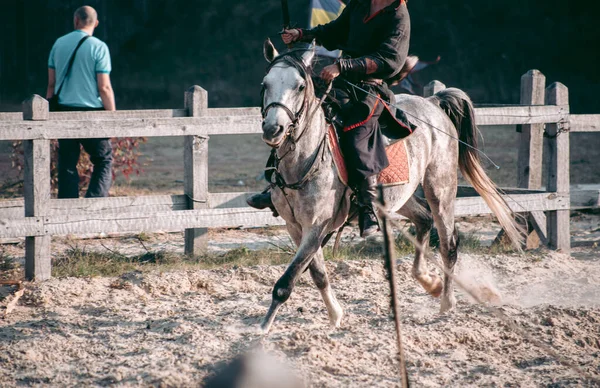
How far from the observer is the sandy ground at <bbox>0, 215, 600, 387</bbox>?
476 centimetres

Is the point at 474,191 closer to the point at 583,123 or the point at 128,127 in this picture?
the point at 583,123

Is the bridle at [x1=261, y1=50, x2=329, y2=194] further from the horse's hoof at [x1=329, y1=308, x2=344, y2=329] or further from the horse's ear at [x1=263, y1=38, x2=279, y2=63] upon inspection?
the horse's hoof at [x1=329, y1=308, x2=344, y2=329]

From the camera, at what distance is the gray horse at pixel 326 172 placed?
4.89 m

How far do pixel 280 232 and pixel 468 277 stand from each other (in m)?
2.88

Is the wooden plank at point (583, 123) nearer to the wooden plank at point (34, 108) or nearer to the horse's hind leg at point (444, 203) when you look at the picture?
the horse's hind leg at point (444, 203)

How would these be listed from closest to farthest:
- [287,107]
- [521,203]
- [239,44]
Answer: [287,107], [521,203], [239,44]

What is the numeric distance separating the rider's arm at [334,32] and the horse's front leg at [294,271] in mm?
1524

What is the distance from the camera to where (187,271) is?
23.3ft

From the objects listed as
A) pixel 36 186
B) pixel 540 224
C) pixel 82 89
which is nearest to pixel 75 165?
pixel 82 89

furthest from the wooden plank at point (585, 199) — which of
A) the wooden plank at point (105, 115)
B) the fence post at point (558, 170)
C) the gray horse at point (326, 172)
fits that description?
the wooden plank at point (105, 115)

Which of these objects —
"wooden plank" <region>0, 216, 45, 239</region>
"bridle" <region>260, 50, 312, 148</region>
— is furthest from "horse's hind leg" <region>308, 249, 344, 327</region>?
"wooden plank" <region>0, 216, 45, 239</region>

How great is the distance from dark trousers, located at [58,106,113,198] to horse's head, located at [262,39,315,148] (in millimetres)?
3917

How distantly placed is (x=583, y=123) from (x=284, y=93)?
17.1 ft

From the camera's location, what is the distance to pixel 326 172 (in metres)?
5.38
